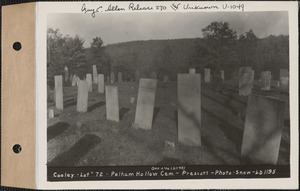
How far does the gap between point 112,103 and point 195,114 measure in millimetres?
1149

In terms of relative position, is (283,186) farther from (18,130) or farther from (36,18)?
(36,18)

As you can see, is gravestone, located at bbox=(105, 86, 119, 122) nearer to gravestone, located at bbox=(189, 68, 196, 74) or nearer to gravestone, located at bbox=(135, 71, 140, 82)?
gravestone, located at bbox=(135, 71, 140, 82)

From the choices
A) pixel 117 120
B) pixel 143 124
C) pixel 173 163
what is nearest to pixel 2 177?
pixel 117 120

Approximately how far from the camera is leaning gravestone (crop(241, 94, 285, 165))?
230 centimetres

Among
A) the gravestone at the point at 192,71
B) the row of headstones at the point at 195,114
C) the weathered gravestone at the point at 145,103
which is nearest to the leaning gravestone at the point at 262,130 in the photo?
the row of headstones at the point at 195,114

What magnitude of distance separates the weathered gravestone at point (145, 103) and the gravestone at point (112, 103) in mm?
291

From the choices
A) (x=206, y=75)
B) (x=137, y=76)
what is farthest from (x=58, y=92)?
(x=206, y=75)

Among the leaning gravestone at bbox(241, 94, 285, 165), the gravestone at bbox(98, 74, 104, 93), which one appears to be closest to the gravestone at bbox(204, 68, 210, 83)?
the leaning gravestone at bbox(241, 94, 285, 165)

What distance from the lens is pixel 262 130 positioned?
2.43 meters

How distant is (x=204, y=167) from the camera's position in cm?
274

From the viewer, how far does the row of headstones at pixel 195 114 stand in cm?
236

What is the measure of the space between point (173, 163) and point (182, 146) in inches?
9.5

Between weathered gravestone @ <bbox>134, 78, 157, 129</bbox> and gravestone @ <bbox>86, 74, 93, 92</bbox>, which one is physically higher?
gravestone @ <bbox>86, 74, 93, 92</bbox>

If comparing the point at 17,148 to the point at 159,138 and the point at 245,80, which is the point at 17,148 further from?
the point at 245,80
